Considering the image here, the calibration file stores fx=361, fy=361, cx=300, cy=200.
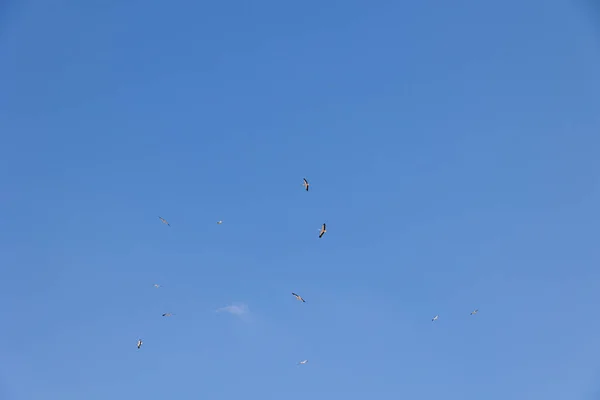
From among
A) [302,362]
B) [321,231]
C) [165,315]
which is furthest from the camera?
[165,315]

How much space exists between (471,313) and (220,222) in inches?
2361

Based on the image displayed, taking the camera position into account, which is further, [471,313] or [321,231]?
[471,313]

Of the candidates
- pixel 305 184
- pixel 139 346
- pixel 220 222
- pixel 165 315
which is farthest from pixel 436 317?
pixel 139 346

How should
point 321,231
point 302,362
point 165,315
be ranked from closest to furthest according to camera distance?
point 321,231
point 302,362
point 165,315

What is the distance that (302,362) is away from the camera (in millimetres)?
80812

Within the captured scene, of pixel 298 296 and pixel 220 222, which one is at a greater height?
pixel 220 222

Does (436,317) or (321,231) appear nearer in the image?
(321,231)

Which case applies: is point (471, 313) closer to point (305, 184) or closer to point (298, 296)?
point (298, 296)

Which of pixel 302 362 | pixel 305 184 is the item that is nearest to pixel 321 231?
pixel 305 184

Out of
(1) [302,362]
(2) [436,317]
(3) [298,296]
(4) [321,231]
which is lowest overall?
(1) [302,362]

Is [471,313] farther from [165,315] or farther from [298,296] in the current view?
[165,315]

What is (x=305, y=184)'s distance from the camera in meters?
77.2

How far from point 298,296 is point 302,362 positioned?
16198 millimetres

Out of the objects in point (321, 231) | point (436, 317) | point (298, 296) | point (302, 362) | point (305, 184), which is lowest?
point (302, 362)
